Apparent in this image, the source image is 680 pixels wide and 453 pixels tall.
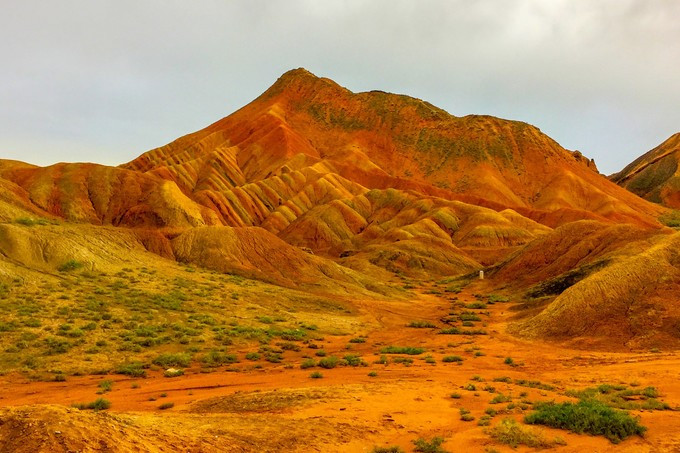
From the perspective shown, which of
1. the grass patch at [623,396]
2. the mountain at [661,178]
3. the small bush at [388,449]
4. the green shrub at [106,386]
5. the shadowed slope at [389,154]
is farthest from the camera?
the mountain at [661,178]

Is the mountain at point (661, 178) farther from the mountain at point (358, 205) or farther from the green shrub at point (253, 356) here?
the green shrub at point (253, 356)

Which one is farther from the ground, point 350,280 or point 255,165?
point 255,165

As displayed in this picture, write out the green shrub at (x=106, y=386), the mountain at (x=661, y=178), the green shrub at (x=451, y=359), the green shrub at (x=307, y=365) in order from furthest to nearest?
the mountain at (x=661, y=178) < the green shrub at (x=451, y=359) < the green shrub at (x=307, y=365) < the green shrub at (x=106, y=386)

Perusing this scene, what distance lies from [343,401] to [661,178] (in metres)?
168

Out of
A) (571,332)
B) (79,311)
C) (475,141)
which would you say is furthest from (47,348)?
(475,141)

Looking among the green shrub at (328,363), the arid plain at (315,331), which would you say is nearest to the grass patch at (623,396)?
the arid plain at (315,331)

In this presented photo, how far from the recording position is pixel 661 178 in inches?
5763

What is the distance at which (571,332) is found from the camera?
25.8 meters

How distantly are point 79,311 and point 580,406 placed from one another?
23.7m

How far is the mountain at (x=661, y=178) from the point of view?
5354 inches

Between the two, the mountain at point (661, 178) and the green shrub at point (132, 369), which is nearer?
the green shrub at point (132, 369)

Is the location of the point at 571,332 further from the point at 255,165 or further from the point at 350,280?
the point at 255,165

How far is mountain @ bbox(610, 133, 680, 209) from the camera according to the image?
136 m

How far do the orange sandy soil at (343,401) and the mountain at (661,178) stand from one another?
5535 inches
